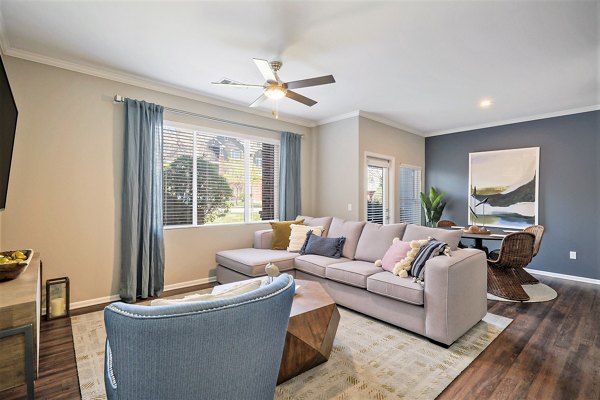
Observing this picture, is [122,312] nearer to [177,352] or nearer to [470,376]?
[177,352]

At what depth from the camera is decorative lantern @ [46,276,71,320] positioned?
9.64 feet

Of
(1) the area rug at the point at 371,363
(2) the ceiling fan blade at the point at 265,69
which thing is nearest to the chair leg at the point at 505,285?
(1) the area rug at the point at 371,363

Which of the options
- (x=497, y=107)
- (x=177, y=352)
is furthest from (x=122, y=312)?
(x=497, y=107)

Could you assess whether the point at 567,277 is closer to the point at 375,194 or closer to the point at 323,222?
the point at 375,194

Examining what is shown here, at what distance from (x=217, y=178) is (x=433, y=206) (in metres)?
4.30

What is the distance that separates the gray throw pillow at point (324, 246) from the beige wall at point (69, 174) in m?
2.33

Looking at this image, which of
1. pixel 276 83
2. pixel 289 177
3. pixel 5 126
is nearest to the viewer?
pixel 5 126

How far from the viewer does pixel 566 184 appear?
15.4 feet

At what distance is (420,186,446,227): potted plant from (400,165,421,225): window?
237 millimetres

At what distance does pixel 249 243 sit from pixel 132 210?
1.81 meters

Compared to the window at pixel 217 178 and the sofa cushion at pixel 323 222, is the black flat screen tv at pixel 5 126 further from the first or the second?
the sofa cushion at pixel 323 222

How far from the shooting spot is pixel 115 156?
11.3 feet

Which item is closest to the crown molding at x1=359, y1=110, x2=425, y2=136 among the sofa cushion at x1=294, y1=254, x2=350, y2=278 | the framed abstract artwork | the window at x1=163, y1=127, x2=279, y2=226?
the framed abstract artwork

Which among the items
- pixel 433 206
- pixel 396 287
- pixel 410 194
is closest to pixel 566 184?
pixel 433 206
